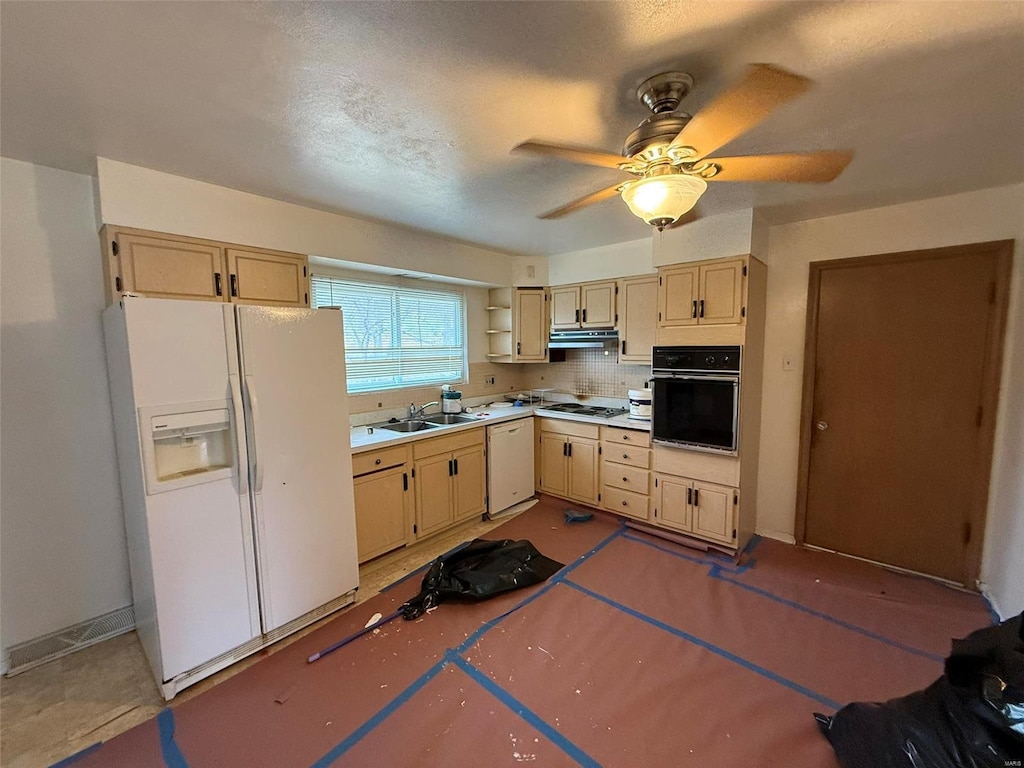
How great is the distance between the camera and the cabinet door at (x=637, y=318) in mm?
3355

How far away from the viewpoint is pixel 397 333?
357cm

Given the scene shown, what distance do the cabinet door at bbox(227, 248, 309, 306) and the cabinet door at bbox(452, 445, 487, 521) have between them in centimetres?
164

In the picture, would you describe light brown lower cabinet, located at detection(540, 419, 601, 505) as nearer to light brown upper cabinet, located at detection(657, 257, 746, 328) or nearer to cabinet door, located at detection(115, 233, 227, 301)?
light brown upper cabinet, located at detection(657, 257, 746, 328)

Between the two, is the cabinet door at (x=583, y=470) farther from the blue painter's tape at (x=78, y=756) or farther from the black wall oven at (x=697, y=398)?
the blue painter's tape at (x=78, y=756)

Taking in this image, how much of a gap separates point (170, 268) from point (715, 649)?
341 cm

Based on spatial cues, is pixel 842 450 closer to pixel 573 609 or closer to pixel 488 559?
pixel 573 609

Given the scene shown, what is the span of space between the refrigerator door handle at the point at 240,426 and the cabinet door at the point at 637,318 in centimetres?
278

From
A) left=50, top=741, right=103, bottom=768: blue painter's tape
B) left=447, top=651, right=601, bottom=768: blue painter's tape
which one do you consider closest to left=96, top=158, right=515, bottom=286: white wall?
left=50, top=741, right=103, bottom=768: blue painter's tape

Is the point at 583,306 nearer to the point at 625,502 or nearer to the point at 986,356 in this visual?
the point at 625,502

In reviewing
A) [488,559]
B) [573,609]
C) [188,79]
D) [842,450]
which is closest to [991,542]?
[842,450]

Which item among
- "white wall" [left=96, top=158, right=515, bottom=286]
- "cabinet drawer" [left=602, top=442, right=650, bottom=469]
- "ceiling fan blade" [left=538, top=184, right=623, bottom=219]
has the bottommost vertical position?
"cabinet drawer" [left=602, top=442, right=650, bottom=469]

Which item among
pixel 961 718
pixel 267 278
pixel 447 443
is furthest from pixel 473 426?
pixel 961 718

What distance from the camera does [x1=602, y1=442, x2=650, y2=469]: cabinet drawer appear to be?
324cm

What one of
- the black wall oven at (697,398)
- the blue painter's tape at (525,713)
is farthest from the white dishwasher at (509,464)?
the blue painter's tape at (525,713)
